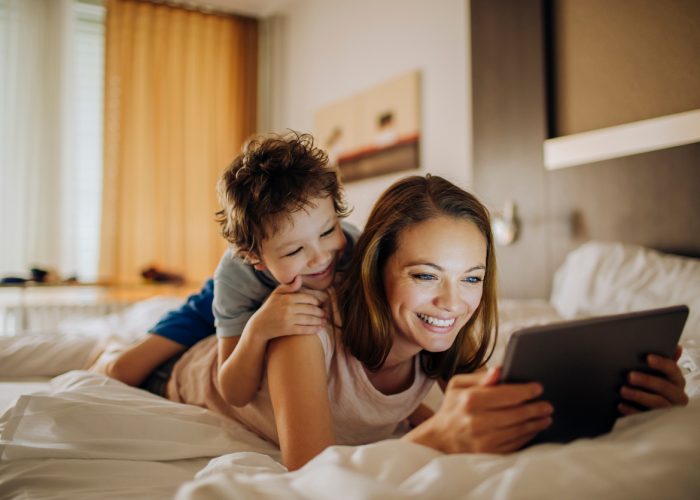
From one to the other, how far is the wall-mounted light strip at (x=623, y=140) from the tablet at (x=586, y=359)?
1.34 metres

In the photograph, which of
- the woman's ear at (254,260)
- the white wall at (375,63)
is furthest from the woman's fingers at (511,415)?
the white wall at (375,63)

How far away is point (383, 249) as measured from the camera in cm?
109

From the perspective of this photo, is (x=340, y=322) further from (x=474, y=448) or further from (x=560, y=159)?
(x=560, y=159)

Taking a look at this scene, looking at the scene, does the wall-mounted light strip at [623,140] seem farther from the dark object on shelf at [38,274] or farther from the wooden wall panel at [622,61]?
the dark object on shelf at [38,274]

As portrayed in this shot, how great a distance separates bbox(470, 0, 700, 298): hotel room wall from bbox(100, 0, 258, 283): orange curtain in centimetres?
258

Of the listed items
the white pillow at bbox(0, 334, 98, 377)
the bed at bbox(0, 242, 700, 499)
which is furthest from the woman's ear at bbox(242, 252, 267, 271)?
the white pillow at bbox(0, 334, 98, 377)

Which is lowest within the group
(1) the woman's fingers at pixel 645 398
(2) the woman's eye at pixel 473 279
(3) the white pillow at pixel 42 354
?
(3) the white pillow at pixel 42 354

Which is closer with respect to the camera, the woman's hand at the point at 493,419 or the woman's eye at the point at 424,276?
the woman's hand at the point at 493,419

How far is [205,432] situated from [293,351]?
305mm

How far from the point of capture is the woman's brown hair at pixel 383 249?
1063 millimetres

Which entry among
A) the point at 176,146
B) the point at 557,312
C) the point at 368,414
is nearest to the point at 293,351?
the point at 368,414

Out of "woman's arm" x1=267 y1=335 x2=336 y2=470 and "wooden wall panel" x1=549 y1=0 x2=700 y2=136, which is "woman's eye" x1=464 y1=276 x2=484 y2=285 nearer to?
"woman's arm" x1=267 y1=335 x2=336 y2=470

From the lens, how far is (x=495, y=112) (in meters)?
2.71

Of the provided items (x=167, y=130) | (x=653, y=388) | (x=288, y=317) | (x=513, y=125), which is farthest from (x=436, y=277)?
(x=167, y=130)
